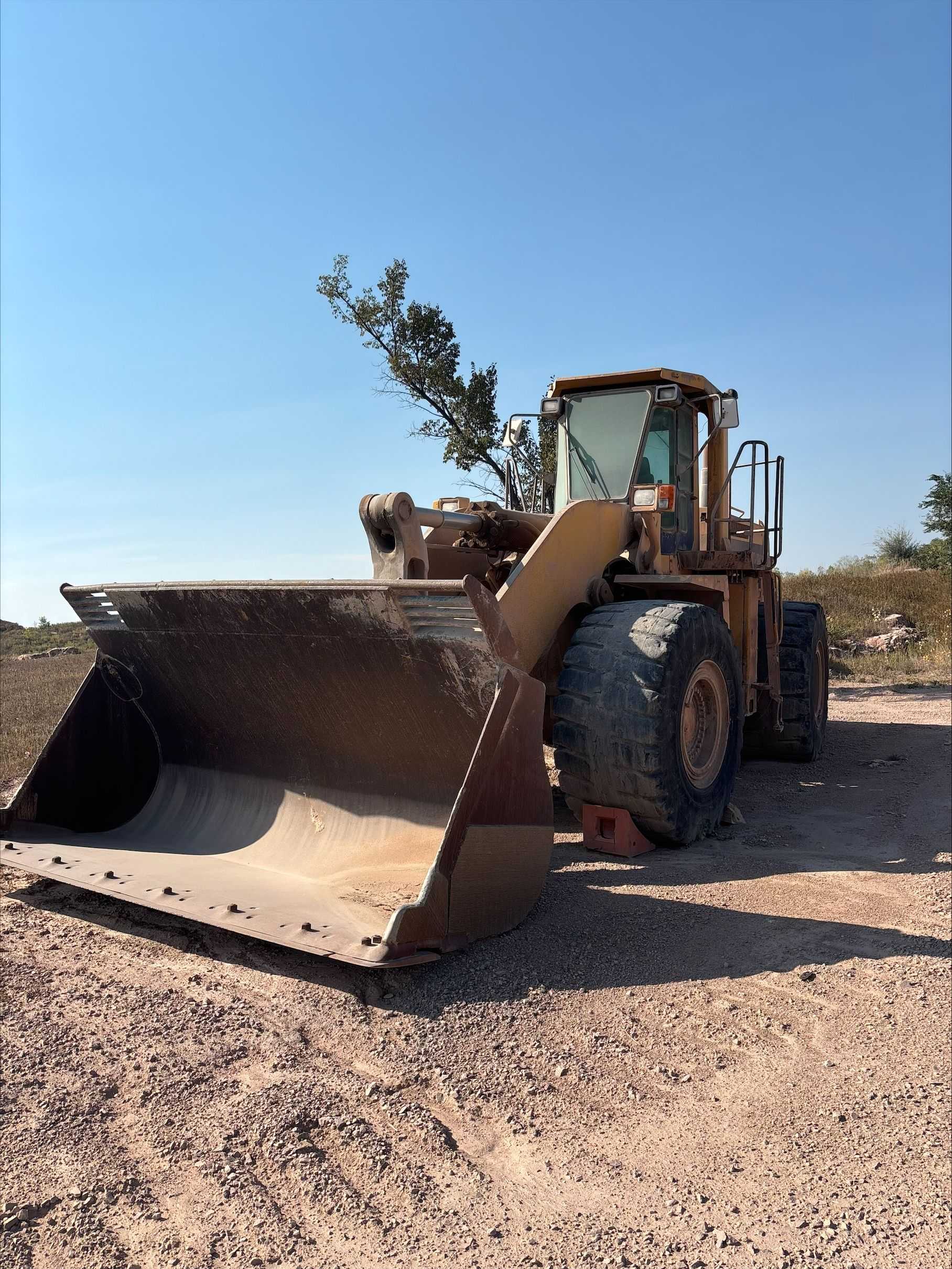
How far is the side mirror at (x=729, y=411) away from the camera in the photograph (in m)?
7.02

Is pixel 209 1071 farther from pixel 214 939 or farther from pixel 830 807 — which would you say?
pixel 830 807

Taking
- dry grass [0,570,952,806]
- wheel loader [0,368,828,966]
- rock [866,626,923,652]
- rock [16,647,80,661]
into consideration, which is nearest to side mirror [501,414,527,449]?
wheel loader [0,368,828,966]

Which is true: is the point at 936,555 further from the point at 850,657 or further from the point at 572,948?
the point at 572,948

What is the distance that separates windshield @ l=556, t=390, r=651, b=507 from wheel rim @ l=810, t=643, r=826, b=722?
3.13 meters

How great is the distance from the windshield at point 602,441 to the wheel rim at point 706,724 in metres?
1.43

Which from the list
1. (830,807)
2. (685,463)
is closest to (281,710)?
(685,463)

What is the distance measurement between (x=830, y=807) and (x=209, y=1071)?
17.1ft

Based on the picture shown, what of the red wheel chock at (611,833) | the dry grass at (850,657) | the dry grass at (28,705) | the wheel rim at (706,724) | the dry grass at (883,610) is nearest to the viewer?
the red wheel chock at (611,833)

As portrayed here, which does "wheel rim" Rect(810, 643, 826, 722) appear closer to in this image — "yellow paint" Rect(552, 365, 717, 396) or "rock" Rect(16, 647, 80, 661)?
"yellow paint" Rect(552, 365, 717, 396)

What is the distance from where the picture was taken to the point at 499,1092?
3082 mm

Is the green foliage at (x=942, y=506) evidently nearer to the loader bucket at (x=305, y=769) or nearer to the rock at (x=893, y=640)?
the rock at (x=893, y=640)

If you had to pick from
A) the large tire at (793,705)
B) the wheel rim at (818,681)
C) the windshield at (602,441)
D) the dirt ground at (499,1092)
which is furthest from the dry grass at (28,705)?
the wheel rim at (818,681)

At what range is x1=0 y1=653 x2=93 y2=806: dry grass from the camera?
7641mm

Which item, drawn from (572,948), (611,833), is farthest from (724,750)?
(572,948)
